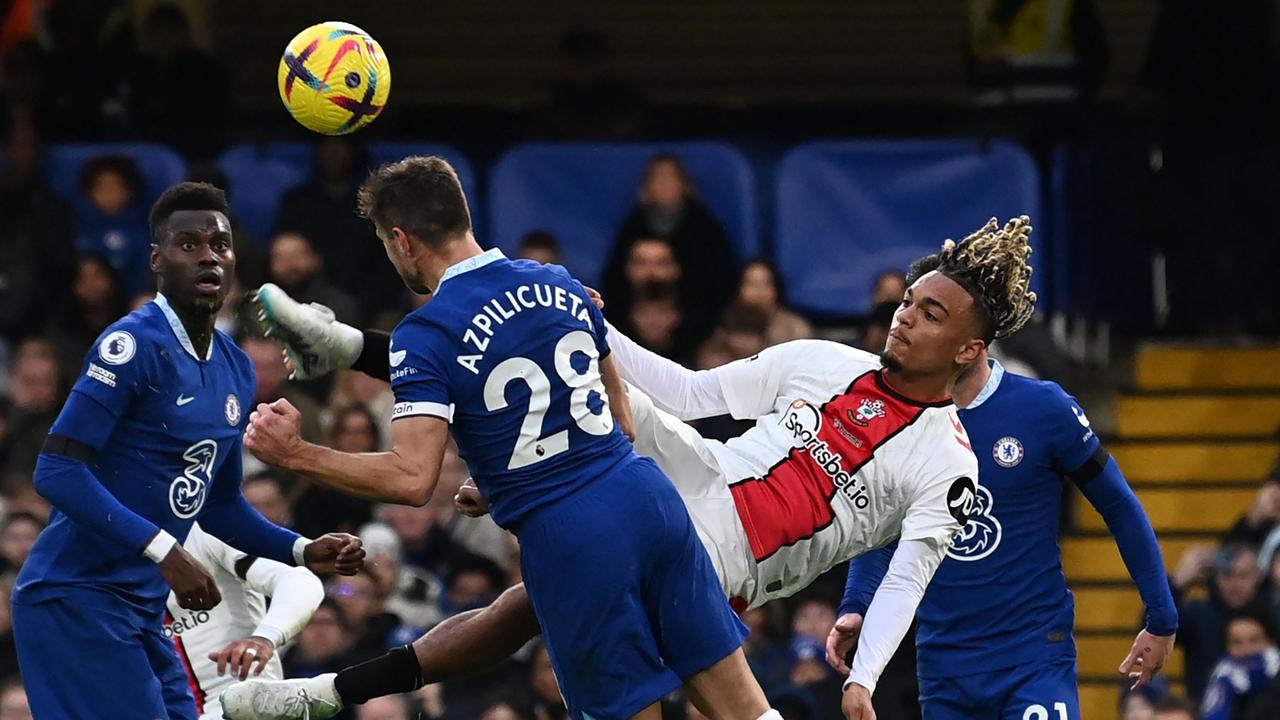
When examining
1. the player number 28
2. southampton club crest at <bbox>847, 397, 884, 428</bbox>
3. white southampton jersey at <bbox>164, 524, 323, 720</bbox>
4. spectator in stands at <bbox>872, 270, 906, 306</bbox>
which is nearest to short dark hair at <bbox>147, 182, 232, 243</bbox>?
white southampton jersey at <bbox>164, 524, 323, 720</bbox>

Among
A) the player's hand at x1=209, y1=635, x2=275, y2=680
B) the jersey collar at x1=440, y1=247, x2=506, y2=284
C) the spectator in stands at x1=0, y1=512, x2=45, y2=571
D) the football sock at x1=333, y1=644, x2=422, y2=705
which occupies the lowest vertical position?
Result: the spectator in stands at x1=0, y1=512, x2=45, y2=571

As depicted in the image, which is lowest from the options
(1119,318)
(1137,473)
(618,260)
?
(1137,473)

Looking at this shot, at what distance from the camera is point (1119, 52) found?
15.2 meters

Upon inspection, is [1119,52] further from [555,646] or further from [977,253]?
[555,646]

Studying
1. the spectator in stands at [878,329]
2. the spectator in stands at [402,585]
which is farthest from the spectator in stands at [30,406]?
the spectator in stands at [878,329]

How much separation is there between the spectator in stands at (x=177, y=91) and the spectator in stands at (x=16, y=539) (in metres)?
2.88

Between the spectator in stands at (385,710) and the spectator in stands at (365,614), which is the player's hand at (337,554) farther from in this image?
the spectator in stands at (365,614)

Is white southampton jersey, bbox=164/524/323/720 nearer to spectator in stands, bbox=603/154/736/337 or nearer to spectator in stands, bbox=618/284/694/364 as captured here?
spectator in stands, bbox=618/284/694/364

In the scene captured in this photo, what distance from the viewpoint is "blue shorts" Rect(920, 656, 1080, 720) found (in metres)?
7.63

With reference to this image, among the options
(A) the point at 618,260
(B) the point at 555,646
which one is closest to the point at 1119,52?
(A) the point at 618,260

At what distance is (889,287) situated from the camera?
11391mm

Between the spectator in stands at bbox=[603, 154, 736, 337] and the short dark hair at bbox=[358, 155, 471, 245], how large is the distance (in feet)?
17.9

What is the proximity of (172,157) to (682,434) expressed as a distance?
19.8 feet

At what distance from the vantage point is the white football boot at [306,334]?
23.1 ft
